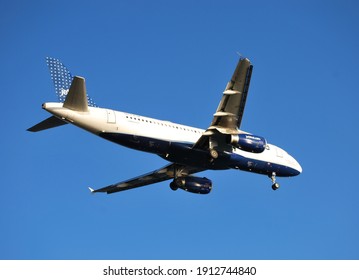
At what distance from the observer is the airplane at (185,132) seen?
40.4 metres

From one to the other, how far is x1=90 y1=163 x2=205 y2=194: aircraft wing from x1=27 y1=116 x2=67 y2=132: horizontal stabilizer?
11163mm

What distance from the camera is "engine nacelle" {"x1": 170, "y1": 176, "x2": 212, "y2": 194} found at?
5003 cm

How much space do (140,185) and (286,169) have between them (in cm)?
1216

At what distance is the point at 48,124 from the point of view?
1650 inches

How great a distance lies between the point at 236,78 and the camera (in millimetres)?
40031

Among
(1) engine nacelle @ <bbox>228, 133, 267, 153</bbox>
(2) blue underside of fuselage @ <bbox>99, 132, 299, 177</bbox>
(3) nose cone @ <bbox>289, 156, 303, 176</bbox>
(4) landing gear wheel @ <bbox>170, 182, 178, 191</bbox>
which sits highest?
(3) nose cone @ <bbox>289, 156, 303, 176</bbox>

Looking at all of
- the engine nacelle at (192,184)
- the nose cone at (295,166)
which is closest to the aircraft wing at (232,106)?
the engine nacelle at (192,184)

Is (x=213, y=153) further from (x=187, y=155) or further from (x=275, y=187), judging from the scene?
(x=275, y=187)

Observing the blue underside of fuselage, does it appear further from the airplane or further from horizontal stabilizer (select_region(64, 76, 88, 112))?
horizontal stabilizer (select_region(64, 76, 88, 112))

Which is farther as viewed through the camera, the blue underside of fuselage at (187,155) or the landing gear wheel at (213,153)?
the landing gear wheel at (213,153)

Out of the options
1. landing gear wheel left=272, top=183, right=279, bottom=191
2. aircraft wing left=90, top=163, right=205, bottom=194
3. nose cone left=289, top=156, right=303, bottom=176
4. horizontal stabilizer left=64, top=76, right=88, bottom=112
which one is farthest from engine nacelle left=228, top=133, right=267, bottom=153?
horizontal stabilizer left=64, top=76, right=88, bottom=112

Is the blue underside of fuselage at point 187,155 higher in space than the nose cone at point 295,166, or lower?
lower

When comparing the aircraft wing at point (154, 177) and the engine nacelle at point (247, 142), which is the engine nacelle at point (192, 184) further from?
the engine nacelle at point (247, 142)

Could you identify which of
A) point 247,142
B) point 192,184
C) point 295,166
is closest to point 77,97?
point 247,142
